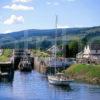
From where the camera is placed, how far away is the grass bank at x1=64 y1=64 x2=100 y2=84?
9556cm

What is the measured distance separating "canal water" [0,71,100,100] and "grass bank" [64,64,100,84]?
5.20 metres

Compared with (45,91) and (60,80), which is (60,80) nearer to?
(60,80)

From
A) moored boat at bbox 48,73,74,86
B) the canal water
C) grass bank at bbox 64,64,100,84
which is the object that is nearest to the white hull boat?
moored boat at bbox 48,73,74,86

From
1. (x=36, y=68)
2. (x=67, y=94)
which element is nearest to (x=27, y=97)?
(x=67, y=94)

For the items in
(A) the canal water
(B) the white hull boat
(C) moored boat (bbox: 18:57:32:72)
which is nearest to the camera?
(A) the canal water

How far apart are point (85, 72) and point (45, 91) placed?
1999 cm

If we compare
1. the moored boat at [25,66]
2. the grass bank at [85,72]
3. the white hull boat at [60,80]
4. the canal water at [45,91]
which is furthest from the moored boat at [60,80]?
the moored boat at [25,66]

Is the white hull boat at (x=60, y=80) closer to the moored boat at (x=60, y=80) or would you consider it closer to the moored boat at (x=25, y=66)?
the moored boat at (x=60, y=80)

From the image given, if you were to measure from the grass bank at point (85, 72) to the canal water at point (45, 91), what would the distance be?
520cm

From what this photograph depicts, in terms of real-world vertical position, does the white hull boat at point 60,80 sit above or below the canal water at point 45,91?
above

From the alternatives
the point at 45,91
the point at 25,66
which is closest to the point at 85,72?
the point at 45,91

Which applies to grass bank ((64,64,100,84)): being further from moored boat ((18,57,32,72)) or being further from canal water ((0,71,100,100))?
moored boat ((18,57,32,72))

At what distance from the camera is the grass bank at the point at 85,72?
95.6m

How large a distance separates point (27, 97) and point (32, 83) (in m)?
24.2
